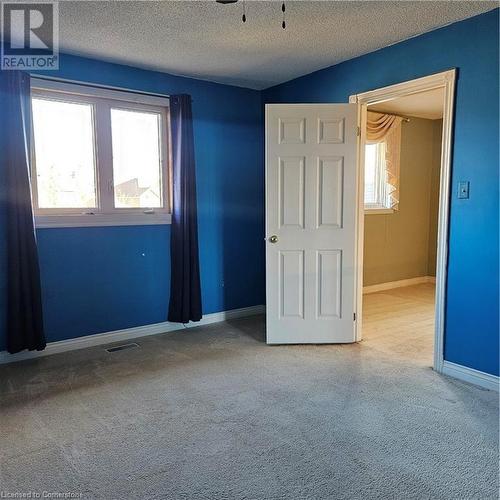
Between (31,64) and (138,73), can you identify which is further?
(138,73)

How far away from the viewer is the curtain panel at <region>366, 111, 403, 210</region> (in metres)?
5.50

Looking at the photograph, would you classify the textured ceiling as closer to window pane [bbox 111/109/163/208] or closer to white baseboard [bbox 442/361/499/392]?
window pane [bbox 111/109/163/208]

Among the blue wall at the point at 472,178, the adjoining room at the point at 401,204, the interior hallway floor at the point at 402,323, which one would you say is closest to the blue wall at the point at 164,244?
the interior hallway floor at the point at 402,323

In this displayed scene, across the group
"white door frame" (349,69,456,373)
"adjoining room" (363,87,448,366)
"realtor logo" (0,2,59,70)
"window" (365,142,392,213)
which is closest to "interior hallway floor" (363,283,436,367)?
"adjoining room" (363,87,448,366)

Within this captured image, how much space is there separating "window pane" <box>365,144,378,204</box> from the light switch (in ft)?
10.1

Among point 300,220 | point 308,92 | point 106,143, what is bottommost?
point 300,220

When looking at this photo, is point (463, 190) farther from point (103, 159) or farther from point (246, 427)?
point (103, 159)

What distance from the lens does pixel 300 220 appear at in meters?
3.55

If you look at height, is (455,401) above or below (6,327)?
below

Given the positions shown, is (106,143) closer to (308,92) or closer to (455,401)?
(308,92)

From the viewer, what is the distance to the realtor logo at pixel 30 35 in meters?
2.64

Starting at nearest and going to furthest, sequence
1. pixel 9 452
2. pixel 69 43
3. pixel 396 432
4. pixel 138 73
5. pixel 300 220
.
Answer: pixel 9 452 → pixel 396 432 → pixel 69 43 → pixel 300 220 → pixel 138 73

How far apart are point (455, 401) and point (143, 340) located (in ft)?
8.54

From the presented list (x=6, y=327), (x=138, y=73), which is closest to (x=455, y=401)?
(x=6, y=327)
